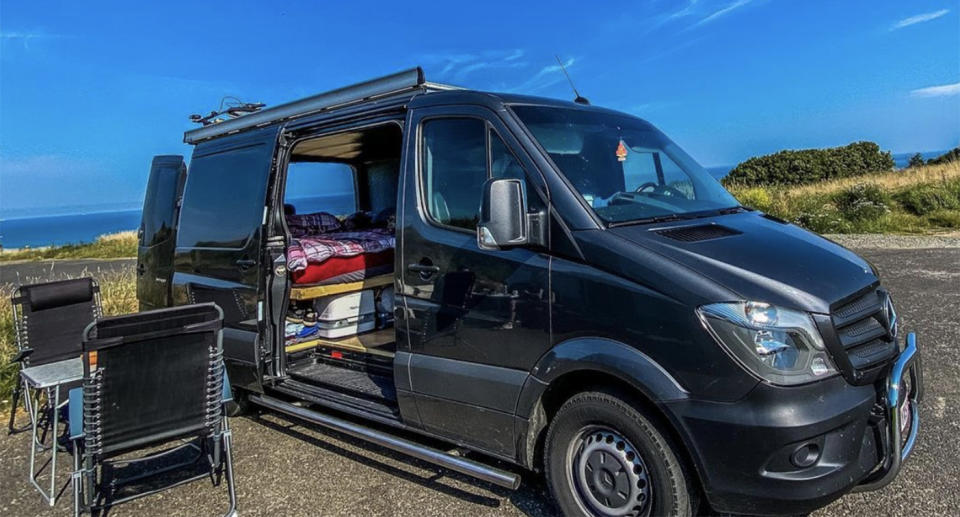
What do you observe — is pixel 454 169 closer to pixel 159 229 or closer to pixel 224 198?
pixel 224 198

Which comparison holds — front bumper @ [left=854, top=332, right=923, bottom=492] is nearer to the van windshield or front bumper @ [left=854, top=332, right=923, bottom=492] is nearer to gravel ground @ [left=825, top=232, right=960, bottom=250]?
the van windshield

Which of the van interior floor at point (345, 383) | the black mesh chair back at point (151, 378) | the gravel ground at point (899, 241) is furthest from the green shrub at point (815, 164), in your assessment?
the black mesh chair back at point (151, 378)

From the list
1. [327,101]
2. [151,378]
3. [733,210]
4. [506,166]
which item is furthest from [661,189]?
[151,378]

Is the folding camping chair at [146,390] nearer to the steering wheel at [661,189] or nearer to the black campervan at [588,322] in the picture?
the black campervan at [588,322]

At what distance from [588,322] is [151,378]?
2467 mm

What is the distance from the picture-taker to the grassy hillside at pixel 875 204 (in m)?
16.0

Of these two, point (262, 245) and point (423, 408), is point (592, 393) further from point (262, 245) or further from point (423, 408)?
point (262, 245)

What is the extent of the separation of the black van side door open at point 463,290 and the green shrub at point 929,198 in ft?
59.7

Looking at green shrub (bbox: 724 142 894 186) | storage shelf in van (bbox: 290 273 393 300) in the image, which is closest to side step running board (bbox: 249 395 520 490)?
storage shelf in van (bbox: 290 273 393 300)

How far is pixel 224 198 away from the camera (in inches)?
201

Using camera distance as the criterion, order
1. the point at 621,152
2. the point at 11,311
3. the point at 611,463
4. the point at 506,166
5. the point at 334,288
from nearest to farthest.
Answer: the point at 611,463, the point at 506,166, the point at 621,152, the point at 334,288, the point at 11,311

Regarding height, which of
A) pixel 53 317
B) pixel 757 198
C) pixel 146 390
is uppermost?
pixel 757 198

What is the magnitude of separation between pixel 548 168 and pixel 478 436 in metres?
1.53

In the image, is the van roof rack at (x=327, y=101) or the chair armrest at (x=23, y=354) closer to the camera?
the van roof rack at (x=327, y=101)
